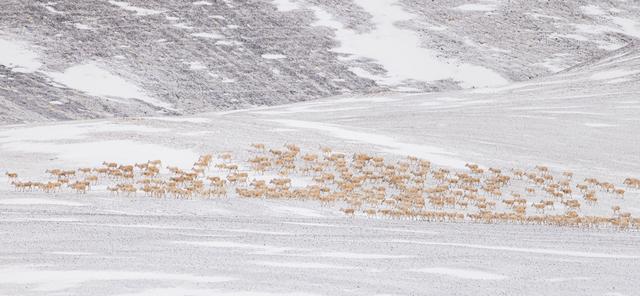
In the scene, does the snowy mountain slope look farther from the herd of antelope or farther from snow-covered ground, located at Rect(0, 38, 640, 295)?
the herd of antelope

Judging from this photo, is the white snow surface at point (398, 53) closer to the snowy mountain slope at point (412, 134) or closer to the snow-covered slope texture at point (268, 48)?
the snow-covered slope texture at point (268, 48)

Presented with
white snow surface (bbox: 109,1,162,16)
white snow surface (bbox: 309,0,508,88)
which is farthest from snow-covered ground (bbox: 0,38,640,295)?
white snow surface (bbox: 109,1,162,16)

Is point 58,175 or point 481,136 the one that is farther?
point 481,136

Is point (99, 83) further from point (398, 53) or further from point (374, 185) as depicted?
point (374, 185)

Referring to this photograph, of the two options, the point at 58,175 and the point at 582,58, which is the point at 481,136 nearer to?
the point at 58,175

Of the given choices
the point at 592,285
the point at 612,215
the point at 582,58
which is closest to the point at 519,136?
the point at 612,215

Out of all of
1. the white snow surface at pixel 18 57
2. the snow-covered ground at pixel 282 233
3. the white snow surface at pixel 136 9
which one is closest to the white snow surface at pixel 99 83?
the white snow surface at pixel 18 57
